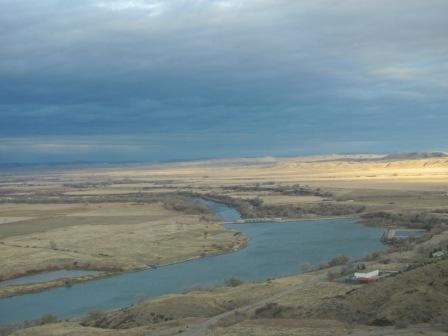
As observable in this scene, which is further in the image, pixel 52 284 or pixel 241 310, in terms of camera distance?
pixel 52 284

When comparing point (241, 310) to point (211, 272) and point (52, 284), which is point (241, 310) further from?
point (52, 284)

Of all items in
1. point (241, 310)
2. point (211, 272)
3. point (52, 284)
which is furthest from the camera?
point (211, 272)

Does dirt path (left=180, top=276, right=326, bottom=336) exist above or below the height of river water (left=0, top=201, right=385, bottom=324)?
above

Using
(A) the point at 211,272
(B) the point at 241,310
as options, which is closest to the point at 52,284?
(A) the point at 211,272

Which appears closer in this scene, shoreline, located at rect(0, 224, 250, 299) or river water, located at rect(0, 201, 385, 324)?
river water, located at rect(0, 201, 385, 324)

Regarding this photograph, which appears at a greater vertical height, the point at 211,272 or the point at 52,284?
the point at 52,284

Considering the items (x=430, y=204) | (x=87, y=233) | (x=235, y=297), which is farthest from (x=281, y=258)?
(x=430, y=204)

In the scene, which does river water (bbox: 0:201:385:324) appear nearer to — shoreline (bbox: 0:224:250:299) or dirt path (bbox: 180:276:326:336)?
shoreline (bbox: 0:224:250:299)

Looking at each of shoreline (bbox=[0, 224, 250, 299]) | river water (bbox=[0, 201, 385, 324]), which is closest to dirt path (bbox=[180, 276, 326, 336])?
river water (bbox=[0, 201, 385, 324])

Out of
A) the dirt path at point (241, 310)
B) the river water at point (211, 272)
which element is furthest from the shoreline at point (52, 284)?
the dirt path at point (241, 310)

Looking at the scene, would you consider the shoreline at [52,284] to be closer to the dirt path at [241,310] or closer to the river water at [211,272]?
the river water at [211,272]
